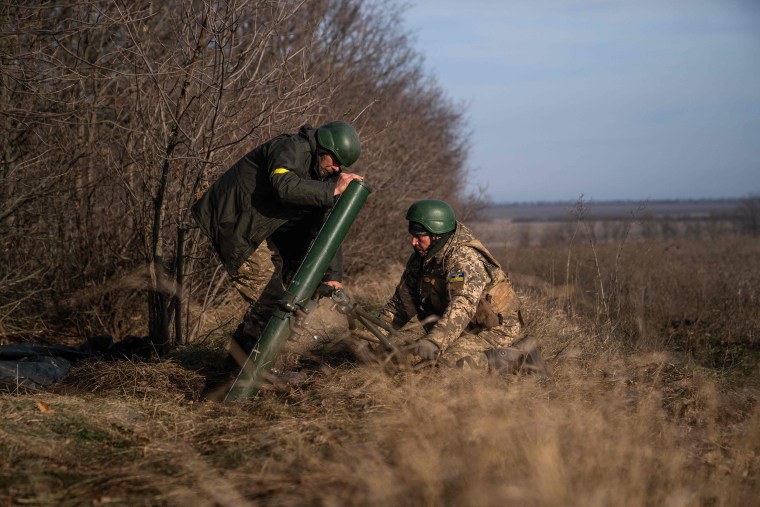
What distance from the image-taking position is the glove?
5.38 metres

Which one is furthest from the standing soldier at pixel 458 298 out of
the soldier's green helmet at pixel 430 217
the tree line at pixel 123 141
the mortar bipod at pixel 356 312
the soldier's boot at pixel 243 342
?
the tree line at pixel 123 141

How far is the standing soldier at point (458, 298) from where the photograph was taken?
5754 millimetres

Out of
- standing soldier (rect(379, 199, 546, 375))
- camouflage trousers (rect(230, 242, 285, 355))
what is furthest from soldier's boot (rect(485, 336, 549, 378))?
camouflage trousers (rect(230, 242, 285, 355))

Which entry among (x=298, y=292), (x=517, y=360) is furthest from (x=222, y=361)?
(x=517, y=360)

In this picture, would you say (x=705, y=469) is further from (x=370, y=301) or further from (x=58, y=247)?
(x=58, y=247)

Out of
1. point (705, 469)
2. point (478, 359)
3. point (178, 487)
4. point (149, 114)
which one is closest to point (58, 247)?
point (149, 114)

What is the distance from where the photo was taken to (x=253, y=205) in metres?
5.86

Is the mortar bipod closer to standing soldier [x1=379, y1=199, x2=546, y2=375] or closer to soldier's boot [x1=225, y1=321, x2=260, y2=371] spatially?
standing soldier [x1=379, y1=199, x2=546, y2=375]

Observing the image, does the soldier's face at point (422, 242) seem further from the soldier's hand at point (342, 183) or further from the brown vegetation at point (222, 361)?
the brown vegetation at point (222, 361)

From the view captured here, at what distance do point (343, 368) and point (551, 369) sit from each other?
1.63m

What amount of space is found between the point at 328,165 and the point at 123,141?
9.45 feet

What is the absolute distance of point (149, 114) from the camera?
23.3 feet

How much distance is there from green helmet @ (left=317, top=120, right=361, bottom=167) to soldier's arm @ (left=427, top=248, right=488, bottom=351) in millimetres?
1111

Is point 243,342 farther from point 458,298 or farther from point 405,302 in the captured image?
point 458,298
